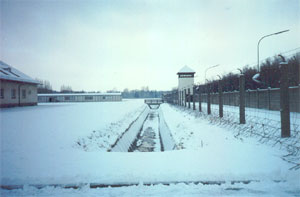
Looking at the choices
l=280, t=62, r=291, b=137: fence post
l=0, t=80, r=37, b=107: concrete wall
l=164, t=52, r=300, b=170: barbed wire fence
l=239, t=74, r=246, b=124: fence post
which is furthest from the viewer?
l=0, t=80, r=37, b=107: concrete wall

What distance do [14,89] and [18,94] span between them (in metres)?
0.96

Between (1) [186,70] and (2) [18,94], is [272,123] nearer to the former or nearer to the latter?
(2) [18,94]

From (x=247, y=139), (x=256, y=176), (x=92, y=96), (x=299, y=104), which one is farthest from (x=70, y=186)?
(x=92, y=96)

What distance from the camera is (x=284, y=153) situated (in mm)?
4445

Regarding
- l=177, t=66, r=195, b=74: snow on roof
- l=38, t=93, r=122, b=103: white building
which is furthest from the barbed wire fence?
l=38, t=93, r=122, b=103: white building

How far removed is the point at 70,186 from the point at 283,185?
153 inches

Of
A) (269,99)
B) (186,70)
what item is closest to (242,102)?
(269,99)

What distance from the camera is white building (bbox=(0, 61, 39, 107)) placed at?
19578mm

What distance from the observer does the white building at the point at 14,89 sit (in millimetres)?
19578

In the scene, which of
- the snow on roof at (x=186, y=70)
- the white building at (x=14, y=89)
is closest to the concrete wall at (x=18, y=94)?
the white building at (x=14, y=89)

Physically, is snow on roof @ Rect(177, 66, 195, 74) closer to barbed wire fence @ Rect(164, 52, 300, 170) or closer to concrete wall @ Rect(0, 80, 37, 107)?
barbed wire fence @ Rect(164, 52, 300, 170)

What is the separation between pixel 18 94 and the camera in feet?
73.5

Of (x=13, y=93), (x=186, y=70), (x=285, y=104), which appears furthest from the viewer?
(x=186, y=70)

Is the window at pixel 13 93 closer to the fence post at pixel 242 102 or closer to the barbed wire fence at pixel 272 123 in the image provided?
the barbed wire fence at pixel 272 123
